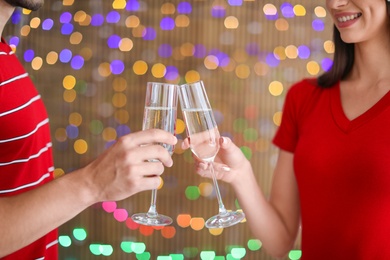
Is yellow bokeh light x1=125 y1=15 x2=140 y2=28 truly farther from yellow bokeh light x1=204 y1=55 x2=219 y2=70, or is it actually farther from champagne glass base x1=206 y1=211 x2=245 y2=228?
champagne glass base x1=206 y1=211 x2=245 y2=228

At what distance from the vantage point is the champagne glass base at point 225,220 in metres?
1.11

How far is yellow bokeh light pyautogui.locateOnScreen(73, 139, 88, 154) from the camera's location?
2590 millimetres

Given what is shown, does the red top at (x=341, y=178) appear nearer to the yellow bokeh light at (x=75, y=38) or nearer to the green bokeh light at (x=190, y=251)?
the green bokeh light at (x=190, y=251)

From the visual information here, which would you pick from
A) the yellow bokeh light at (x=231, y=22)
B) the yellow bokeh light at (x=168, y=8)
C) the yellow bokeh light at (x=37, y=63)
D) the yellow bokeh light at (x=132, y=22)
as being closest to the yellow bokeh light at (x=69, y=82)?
the yellow bokeh light at (x=37, y=63)

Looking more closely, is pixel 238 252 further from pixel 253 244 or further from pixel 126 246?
pixel 126 246

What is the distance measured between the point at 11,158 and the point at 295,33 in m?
1.67

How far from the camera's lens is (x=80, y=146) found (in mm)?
2596

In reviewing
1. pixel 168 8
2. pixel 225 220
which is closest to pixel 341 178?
pixel 225 220

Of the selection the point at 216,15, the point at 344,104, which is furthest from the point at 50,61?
the point at 344,104

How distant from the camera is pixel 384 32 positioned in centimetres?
136

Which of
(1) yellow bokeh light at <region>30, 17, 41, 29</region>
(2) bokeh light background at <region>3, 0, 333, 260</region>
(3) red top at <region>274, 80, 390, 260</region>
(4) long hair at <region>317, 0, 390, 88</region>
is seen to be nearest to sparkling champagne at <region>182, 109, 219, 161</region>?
(3) red top at <region>274, 80, 390, 260</region>

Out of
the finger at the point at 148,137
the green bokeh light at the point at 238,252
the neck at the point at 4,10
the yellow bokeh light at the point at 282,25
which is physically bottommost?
the green bokeh light at the point at 238,252

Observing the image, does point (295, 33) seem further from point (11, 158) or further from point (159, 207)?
point (11, 158)

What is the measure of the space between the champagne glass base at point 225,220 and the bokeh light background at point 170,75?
4.49 ft
